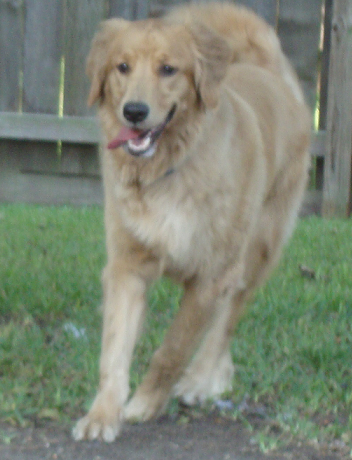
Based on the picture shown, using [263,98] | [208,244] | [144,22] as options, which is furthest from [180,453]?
[263,98]

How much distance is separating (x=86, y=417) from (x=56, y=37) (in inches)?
181

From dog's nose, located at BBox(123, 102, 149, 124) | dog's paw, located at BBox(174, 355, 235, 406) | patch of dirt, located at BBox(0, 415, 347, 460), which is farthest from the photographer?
dog's paw, located at BBox(174, 355, 235, 406)

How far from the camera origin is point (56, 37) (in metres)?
6.91

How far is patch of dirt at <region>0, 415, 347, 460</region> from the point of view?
2740 mm

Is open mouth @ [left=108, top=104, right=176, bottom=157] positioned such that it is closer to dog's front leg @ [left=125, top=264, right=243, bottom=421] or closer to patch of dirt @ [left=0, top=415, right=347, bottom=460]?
dog's front leg @ [left=125, top=264, right=243, bottom=421]

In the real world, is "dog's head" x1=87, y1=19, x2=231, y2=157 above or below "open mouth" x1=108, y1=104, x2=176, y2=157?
above

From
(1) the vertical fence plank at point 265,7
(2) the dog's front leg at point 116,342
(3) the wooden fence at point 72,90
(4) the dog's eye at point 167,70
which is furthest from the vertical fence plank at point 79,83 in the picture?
(2) the dog's front leg at point 116,342

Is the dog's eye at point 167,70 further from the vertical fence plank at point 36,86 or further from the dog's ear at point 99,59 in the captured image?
the vertical fence plank at point 36,86

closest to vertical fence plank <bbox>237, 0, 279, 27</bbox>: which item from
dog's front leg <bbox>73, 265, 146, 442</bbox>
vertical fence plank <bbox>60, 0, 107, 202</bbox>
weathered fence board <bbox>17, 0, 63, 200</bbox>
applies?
vertical fence plank <bbox>60, 0, 107, 202</bbox>

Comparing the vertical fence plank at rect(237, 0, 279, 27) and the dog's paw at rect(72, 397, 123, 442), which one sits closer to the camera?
the dog's paw at rect(72, 397, 123, 442)

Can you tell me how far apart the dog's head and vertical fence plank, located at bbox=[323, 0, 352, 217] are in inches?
141

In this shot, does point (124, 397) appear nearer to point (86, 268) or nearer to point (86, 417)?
point (86, 417)

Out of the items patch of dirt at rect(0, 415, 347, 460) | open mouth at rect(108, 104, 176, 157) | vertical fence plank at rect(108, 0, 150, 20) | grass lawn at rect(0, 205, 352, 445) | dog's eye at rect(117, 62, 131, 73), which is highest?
dog's eye at rect(117, 62, 131, 73)

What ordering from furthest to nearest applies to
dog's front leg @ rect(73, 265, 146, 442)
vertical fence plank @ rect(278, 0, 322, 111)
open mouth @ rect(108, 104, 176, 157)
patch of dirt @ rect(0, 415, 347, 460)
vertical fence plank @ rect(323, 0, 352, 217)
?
vertical fence plank @ rect(278, 0, 322, 111) < vertical fence plank @ rect(323, 0, 352, 217) < open mouth @ rect(108, 104, 176, 157) < dog's front leg @ rect(73, 265, 146, 442) < patch of dirt @ rect(0, 415, 347, 460)
